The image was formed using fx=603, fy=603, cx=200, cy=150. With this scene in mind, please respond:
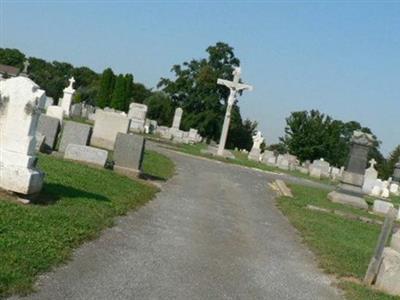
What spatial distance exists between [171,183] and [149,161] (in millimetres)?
4702

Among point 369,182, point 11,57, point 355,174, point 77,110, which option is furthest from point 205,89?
point 11,57

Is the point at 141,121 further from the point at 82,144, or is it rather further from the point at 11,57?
the point at 11,57

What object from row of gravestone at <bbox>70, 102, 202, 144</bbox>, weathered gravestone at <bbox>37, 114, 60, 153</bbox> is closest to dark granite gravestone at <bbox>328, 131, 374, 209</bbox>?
weathered gravestone at <bbox>37, 114, 60, 153</bbox>

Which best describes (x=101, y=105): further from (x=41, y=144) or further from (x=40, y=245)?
(x=40, y=245)

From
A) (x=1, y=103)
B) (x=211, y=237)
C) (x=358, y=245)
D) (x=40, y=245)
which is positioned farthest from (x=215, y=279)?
(x=358, y=245)

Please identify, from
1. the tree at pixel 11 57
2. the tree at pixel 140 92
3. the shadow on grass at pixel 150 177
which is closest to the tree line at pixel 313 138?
the tree at pixel 140 92

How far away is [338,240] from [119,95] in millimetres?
49545

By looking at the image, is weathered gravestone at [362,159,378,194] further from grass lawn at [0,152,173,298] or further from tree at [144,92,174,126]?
tree at [144,92,174,126]

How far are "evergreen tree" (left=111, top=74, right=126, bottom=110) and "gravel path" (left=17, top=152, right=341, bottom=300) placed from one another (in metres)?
46.5

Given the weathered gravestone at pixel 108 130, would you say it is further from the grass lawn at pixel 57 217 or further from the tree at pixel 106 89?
the tree at pixel 106 89

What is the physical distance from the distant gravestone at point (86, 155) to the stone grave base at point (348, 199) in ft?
33.4

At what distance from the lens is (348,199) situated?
22.3m

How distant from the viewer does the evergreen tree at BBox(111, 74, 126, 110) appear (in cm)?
5991

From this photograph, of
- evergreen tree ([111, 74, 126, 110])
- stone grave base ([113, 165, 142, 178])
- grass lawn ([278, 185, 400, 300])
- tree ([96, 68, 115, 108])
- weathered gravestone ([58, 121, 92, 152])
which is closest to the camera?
grass lawn ([278, 185, 400, 300])
